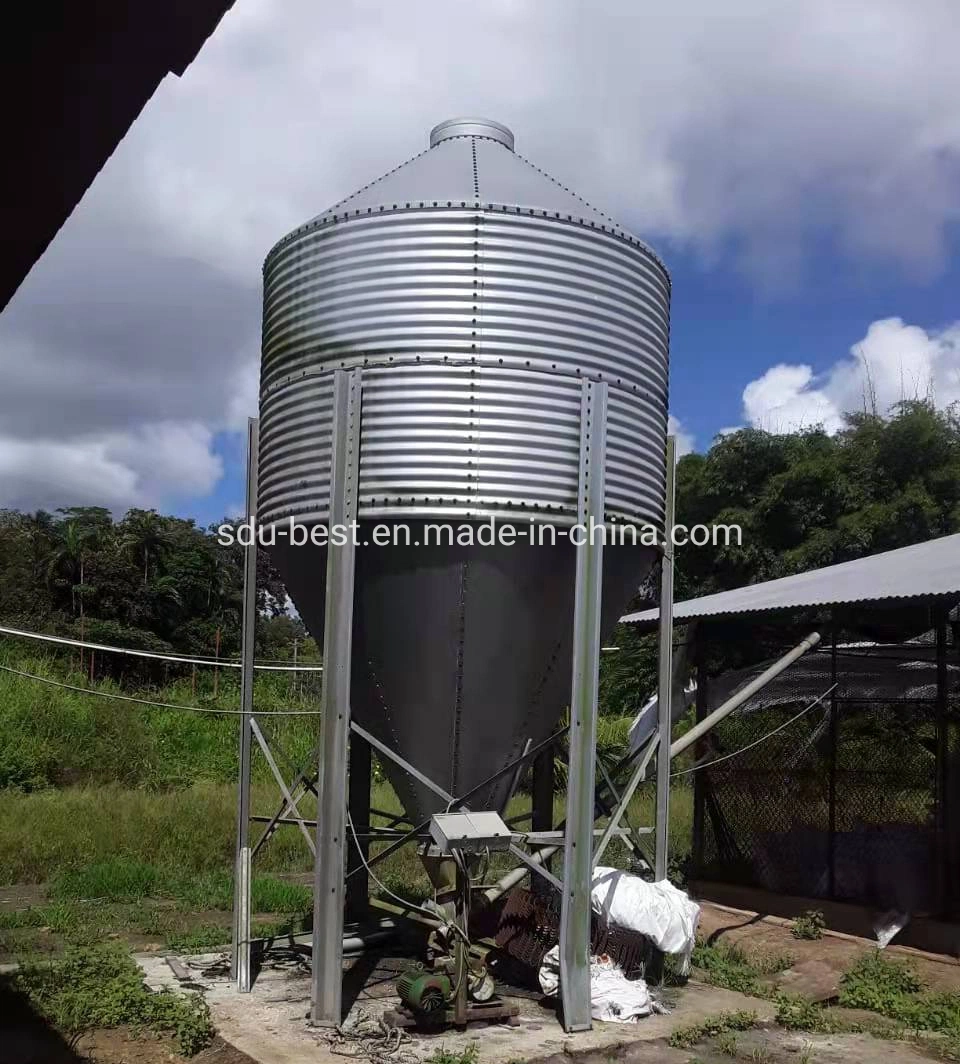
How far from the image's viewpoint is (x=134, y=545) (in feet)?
103

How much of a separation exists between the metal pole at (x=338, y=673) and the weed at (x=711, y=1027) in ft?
6.51

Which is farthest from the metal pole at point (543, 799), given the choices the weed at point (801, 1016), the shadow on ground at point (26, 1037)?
the shadow on ground at point (26, 1037)

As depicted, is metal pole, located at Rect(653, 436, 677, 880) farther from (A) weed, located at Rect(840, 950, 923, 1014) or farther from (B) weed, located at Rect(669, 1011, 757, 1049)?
(A) weed, located at Rect(840, 950, 923, 1014)

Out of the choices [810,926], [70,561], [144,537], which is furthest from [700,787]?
[144,537]

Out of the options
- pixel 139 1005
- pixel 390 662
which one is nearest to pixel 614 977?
pixel 390 662

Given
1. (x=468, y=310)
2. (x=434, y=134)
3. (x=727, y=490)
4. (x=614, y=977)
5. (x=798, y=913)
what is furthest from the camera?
(x=727, y=490)

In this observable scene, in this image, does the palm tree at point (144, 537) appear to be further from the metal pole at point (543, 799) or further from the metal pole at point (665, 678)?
the metal pole at point (665, 678)

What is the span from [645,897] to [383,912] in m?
2.61

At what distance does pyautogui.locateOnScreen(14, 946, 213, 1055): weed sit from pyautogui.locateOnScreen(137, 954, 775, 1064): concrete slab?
18cm

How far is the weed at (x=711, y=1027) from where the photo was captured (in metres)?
6.12

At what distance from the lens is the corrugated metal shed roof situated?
841 centimetres

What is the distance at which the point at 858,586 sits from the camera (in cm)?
916

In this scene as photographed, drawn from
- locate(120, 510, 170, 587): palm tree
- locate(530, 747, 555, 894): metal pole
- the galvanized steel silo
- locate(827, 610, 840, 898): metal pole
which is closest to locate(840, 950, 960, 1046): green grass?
locate(827, 610, 840, 898): metal pole

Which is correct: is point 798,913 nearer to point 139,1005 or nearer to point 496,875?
point 496,875
